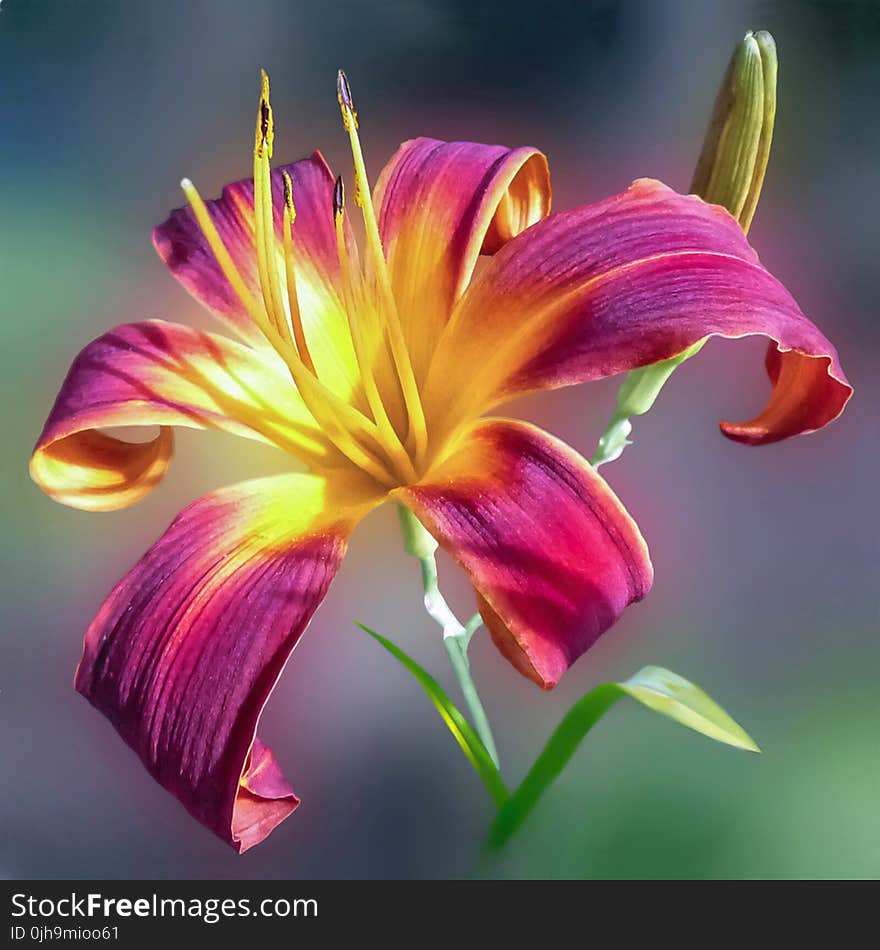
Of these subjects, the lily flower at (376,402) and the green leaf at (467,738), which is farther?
the green leaf at (467,738)

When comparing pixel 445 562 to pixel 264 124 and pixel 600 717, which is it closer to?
pixel 600 717

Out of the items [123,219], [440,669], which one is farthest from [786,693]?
[123,219]

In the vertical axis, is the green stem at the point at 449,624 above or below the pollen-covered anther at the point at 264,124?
below

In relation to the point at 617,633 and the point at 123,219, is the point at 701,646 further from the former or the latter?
the point at 123,219

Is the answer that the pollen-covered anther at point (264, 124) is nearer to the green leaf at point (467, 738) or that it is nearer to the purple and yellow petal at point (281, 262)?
the purple and yellow petal at point (281, 262)

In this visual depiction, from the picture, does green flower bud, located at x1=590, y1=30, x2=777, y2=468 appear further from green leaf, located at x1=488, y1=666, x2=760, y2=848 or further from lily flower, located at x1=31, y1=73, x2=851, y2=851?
green leaf, located at x1=488, y1=666, x2=760, y2=848

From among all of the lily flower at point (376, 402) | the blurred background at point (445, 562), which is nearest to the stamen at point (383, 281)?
the lily flower at point (376, 402)

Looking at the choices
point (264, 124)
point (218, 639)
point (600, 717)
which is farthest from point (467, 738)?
point (264, 124)
